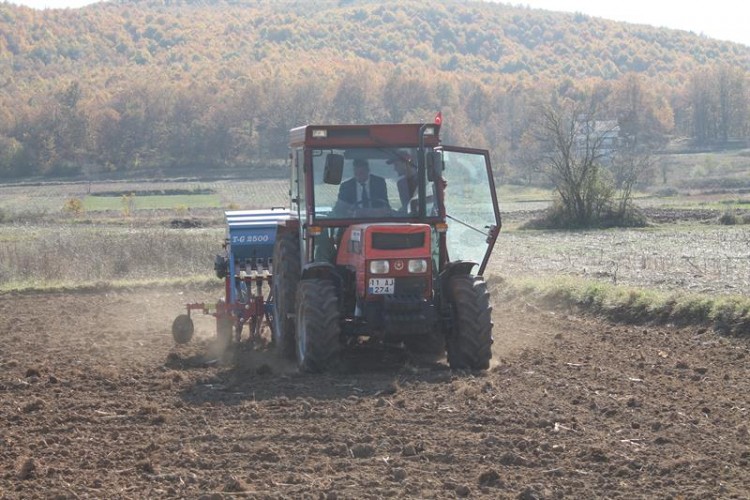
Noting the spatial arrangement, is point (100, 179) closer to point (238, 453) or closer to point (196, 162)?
point (196, 162)

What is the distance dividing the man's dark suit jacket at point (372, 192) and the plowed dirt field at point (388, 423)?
69.0 inches

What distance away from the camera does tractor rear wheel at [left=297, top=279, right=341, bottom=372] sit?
32.4 feet

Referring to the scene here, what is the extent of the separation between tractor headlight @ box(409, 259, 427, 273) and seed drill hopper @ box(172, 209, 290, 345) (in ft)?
11.1

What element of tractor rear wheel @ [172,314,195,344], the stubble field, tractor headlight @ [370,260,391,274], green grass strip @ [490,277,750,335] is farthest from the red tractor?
green grass strip @ [490,277,750,335]

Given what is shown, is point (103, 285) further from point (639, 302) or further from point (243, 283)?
point (639, 302)

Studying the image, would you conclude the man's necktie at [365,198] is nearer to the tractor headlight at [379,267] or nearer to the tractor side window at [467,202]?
the tractor headlight at [379,267]

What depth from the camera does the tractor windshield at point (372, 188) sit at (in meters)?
10.7

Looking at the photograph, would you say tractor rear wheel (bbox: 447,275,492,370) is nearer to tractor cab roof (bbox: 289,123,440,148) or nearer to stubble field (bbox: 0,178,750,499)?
stubble field (bbox: 0,178,750,499)

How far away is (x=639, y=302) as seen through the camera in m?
14.3

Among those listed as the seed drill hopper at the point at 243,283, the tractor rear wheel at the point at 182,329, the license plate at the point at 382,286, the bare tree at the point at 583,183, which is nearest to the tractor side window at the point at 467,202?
the license plate at the point at 382,286

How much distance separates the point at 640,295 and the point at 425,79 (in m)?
70.8

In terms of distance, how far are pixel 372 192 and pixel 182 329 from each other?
3900 millimetres

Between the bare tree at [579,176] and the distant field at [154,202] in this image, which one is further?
the distant field at [154,202]

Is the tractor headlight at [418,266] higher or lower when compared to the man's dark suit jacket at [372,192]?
lower
